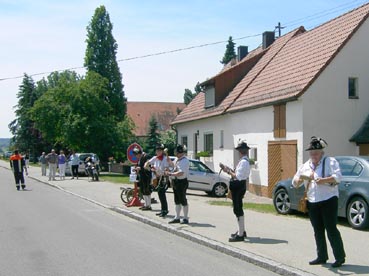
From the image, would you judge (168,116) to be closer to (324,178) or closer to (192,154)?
(192,154)

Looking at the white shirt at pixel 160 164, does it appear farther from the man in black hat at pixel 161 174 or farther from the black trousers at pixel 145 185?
the black trousers at pixel 145 185

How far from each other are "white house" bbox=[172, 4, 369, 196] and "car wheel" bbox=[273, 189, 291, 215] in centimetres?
441

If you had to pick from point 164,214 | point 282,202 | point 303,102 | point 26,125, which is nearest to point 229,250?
point 164,214

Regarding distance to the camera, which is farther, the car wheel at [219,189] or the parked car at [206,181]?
the car wheel at [219,189]

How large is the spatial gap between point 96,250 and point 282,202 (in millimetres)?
6361

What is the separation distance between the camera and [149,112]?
9212 cm

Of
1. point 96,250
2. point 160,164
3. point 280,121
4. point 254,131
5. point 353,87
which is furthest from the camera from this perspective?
point 254,131

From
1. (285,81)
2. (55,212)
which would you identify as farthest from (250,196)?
(55,212)

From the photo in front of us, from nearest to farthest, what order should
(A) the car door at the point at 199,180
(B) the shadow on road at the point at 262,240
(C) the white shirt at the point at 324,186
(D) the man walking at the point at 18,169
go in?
(C) the white shirt at the point at 324,186 < (B) the shadow on road at the point at 262,240 < (A) the car door at the point at 199,180 < (D) the man walking at the point at 18,169

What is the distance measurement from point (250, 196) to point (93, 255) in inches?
538

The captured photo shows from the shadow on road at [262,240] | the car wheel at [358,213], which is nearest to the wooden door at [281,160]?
the car wheel at [358,213]

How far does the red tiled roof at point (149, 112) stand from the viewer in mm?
89312

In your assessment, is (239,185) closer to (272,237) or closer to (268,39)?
(272,237)

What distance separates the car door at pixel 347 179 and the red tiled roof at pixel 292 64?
657 cm
